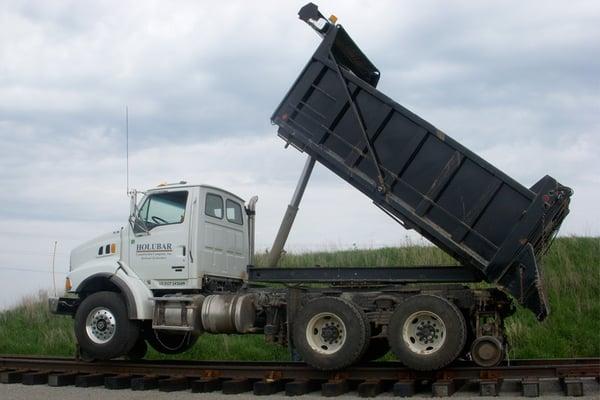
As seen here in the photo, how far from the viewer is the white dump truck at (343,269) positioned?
9.93 meters

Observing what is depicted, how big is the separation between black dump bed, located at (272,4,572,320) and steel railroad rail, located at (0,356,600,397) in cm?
99

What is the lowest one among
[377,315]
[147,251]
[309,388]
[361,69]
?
[309,388]

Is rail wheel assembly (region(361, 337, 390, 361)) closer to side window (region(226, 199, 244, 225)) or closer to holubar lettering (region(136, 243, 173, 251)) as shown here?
side window (region(226, 199, 244, 225))

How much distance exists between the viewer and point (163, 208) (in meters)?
12.1

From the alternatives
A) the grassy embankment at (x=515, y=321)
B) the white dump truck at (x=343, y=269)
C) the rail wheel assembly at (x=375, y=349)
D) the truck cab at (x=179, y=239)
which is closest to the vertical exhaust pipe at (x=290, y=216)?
the white dump truck at (x=343, y=269)

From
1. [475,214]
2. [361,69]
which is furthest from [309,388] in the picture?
[361,69]

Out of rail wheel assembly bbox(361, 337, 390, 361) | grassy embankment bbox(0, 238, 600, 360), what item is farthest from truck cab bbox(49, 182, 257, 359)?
grassy embankment bbox(0, 238, 600, 360)

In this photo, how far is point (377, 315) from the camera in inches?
416

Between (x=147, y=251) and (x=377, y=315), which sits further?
(x=147, y=251)

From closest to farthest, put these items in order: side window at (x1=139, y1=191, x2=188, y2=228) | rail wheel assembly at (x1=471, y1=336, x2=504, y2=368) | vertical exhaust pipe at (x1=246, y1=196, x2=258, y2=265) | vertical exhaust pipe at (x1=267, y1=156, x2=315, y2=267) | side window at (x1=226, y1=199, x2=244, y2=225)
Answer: rail wheel assembly at (x1=471, y1=336, x2=504, y2=368) < vertical exhaust pipe at (x1=267, y1=156, x2=315, y2=267) < side window at (x1=139, y1=191, x2=188, y2=228) < side window at (x1=226, y1=199, x2=244, y2=225) < vertical exhaust pipe at (x1=246, y1=196, x2=258, y2=265)

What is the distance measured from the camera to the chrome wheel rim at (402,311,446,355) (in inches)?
396

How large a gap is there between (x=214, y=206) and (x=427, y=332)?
13.6ft

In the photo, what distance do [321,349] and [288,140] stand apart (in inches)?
120

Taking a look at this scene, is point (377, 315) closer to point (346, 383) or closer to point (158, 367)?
point (346, 383)
